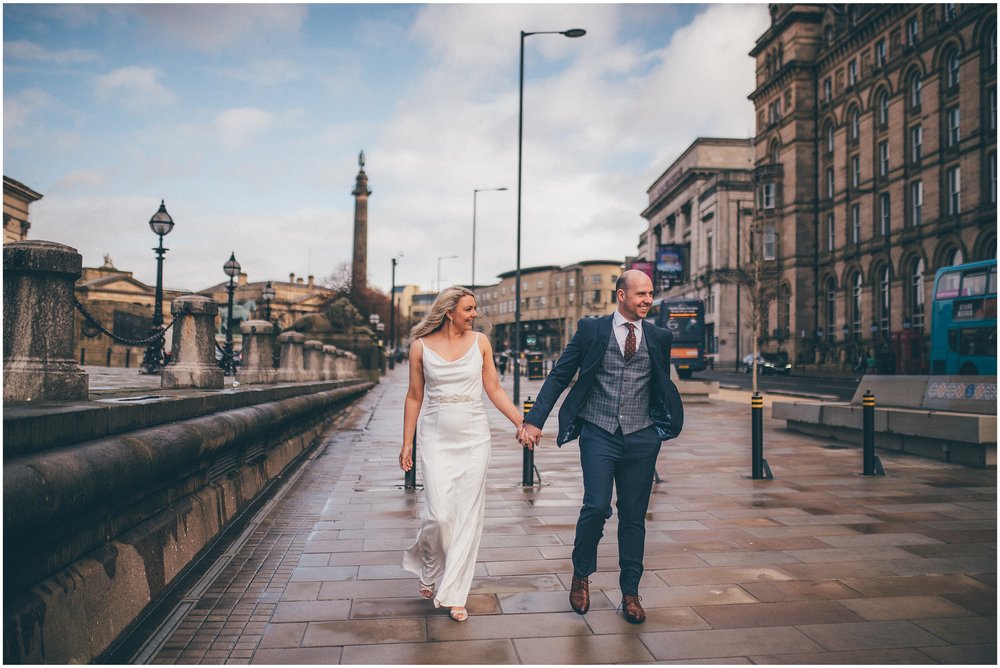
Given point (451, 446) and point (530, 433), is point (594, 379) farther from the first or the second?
point (451, 446)

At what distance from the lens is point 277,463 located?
924 centimetres

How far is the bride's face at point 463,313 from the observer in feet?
14.4

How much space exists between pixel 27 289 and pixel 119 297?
60.1m

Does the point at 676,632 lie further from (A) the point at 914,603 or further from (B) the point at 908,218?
(B) the point at 908,218

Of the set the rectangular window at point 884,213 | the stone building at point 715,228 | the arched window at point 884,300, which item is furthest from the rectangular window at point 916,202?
the stone building at point 715,228

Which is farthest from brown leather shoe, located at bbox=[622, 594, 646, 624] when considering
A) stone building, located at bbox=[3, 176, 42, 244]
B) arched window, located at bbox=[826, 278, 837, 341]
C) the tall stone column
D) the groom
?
the tall stone column

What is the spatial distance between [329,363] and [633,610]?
20311 millimetres

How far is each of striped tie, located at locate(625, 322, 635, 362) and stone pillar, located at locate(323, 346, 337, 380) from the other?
1862 cm

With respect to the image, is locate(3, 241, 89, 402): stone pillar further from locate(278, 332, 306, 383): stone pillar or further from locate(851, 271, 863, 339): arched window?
locate(851, 271, 863, 339): arched window

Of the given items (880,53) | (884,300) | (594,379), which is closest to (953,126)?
(880,53)

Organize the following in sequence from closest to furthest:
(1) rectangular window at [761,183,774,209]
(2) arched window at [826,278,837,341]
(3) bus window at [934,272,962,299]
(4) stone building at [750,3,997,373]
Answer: (3) bus window at [934,272,962,299], (4) stone building at [750,3,997,373], (2) arched window at [826,278,837,341], (1) rectangular window at [761,183,774,209]

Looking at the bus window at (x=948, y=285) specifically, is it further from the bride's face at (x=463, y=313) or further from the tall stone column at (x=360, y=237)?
the tall stone column at (x=360, y=237)

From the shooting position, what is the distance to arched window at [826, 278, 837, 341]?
53491 millimetres

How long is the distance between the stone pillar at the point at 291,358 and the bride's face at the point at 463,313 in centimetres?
1166
